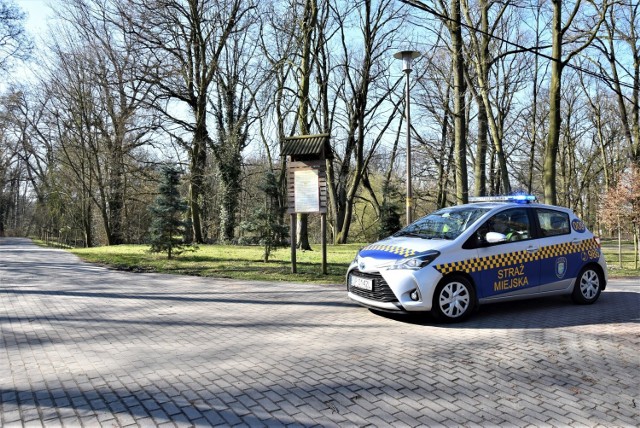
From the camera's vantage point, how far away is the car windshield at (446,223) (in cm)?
699

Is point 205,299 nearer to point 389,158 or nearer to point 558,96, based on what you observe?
point 558,96

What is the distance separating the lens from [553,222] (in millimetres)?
7586

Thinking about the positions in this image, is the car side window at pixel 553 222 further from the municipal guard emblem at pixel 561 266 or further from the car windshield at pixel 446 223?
the car windshield at pixel 446 223

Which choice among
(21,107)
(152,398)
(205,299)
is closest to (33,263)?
(205,299)

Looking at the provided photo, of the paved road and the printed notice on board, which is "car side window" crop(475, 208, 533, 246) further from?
the printed notice on board

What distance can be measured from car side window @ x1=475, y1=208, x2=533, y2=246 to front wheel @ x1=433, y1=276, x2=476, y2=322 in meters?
0.72

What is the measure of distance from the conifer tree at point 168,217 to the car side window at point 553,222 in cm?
1151

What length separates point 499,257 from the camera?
22.4ft

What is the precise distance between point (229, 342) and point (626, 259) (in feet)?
60.1

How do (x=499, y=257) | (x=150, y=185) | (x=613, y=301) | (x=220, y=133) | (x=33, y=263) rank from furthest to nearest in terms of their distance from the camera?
(x=150, y=185) → (x=220, y=133) → (x=33, y=263) → (x=613, y=301) → (x=499, y=257)

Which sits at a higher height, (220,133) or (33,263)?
(220,133)

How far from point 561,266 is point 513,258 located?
3.55 ft

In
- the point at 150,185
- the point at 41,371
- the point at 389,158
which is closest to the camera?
the point at 41,371

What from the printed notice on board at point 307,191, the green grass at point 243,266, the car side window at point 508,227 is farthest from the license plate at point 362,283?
the printed notice on board at point 307,191
